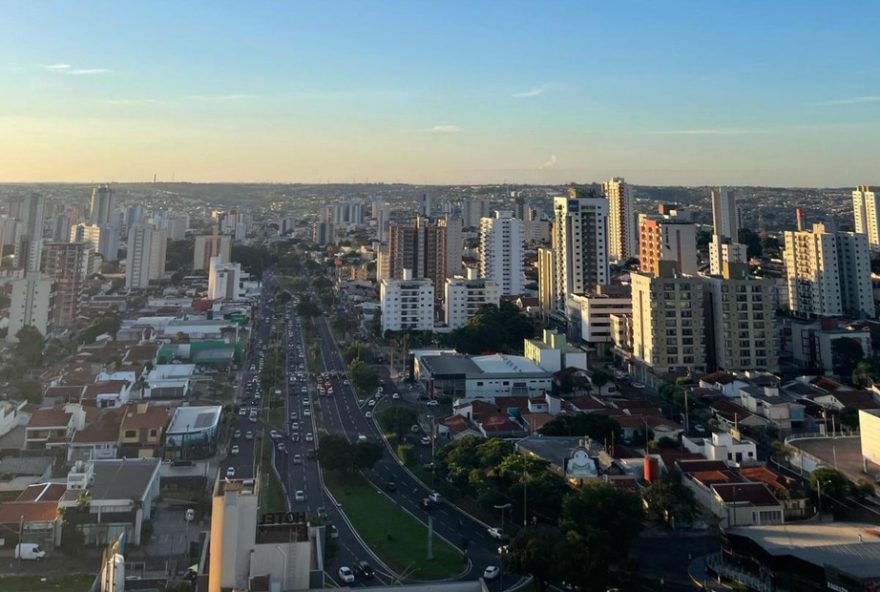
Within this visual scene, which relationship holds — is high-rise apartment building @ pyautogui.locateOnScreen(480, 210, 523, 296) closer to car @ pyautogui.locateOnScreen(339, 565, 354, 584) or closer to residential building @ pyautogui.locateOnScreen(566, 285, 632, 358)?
residential building @ pyautogui.locateOnScreen(566, 285, 632, 358)

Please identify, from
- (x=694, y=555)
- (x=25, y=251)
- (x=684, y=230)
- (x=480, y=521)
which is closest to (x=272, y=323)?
(x=25, y=251)

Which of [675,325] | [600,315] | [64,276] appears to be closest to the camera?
[675,325]

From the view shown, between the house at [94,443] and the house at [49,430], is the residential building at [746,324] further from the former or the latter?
the house at [49,430]

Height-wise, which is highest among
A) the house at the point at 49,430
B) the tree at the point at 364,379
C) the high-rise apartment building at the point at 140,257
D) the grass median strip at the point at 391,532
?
the grass median strip at the point at 391,532

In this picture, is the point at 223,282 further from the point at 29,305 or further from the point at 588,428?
the point at 588,428

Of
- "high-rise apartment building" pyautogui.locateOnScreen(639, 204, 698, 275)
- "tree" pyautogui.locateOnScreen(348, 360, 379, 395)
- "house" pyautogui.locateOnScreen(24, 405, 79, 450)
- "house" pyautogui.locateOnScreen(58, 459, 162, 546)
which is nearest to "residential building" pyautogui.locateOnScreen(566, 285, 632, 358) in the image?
"high-rise apartment building" pyautogui.locateOnScreen(639, 204, 698, 275)

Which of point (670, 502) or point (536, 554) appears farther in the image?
point (670, 502)

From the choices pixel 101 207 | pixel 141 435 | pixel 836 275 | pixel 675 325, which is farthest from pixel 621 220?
pixel 101 207

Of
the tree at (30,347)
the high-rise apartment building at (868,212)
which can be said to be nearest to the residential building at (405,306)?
the tree at (30,347)
